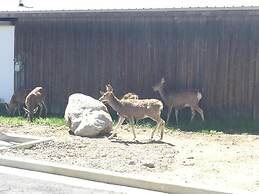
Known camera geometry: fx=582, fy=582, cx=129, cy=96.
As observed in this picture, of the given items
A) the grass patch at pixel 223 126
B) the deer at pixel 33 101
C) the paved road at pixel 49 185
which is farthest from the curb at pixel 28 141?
the grass patch at pixel 223 126

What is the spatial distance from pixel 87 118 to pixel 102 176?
4.32 metres

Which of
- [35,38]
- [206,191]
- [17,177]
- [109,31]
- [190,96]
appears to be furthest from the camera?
[35,38]

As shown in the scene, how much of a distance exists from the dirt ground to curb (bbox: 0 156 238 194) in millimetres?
245

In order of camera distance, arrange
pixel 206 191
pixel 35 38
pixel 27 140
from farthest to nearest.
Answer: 1. pixel 35 38
2. pixel 27 140
3. pixel 206 191

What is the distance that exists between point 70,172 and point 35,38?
30.9ft

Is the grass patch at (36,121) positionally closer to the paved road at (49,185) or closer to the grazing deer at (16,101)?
the grazing deer at (16,101)

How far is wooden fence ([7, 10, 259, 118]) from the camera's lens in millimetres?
15383

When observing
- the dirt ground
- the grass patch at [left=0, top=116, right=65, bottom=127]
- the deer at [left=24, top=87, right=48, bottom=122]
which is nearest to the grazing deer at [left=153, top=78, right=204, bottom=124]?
the dirt ground

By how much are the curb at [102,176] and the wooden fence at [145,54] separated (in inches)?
265

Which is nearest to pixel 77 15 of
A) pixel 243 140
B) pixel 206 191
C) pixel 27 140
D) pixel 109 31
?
pixel 109 31

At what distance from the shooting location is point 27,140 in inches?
511

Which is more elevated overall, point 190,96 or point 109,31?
point 109,31

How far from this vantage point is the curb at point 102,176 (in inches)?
339

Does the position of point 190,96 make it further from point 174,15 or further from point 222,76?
point 174,15
